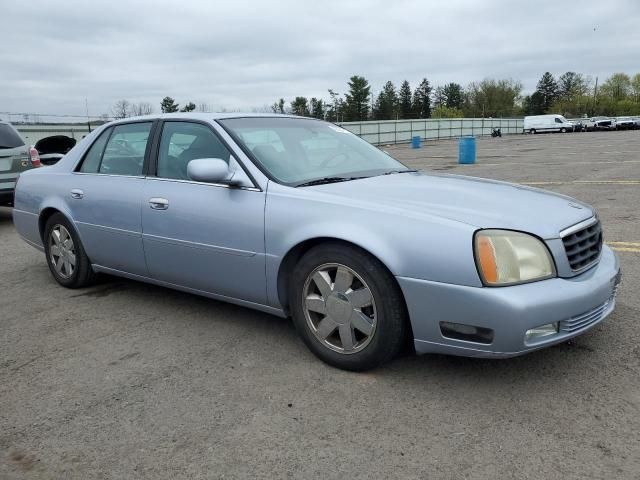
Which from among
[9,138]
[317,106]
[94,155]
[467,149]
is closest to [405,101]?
[317,106]

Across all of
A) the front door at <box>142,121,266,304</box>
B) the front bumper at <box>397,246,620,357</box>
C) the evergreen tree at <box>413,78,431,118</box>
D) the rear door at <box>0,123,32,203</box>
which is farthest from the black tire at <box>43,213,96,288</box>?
the evergreen tree at <box>413,78,431,118</box>

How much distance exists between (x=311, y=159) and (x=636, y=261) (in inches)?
125

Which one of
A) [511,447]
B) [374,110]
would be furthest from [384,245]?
[374,110]

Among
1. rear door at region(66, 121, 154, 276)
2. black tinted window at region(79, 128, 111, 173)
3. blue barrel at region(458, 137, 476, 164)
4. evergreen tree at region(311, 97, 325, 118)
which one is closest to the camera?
rear door at region(66, 121, 154, 276)

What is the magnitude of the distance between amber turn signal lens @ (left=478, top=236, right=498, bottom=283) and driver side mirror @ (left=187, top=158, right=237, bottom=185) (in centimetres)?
157

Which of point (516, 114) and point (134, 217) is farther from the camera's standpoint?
point (516, 114)

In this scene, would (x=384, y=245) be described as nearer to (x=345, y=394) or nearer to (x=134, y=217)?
(x=345, y=394)

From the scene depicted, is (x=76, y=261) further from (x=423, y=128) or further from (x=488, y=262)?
(x=423, y=128)

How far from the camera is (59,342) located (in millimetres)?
3664

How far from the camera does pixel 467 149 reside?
18.5 m

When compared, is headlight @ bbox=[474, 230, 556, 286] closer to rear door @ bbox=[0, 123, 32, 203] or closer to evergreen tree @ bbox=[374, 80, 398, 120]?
rear door @ bbox=[0, 123, 32, 203]

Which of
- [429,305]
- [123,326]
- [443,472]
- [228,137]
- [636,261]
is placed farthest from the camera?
[636,261]

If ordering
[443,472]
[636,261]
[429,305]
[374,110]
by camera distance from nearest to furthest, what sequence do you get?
[443,472], [429,305], [636,261], [374,110]

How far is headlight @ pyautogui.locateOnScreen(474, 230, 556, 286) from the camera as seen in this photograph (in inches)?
102
